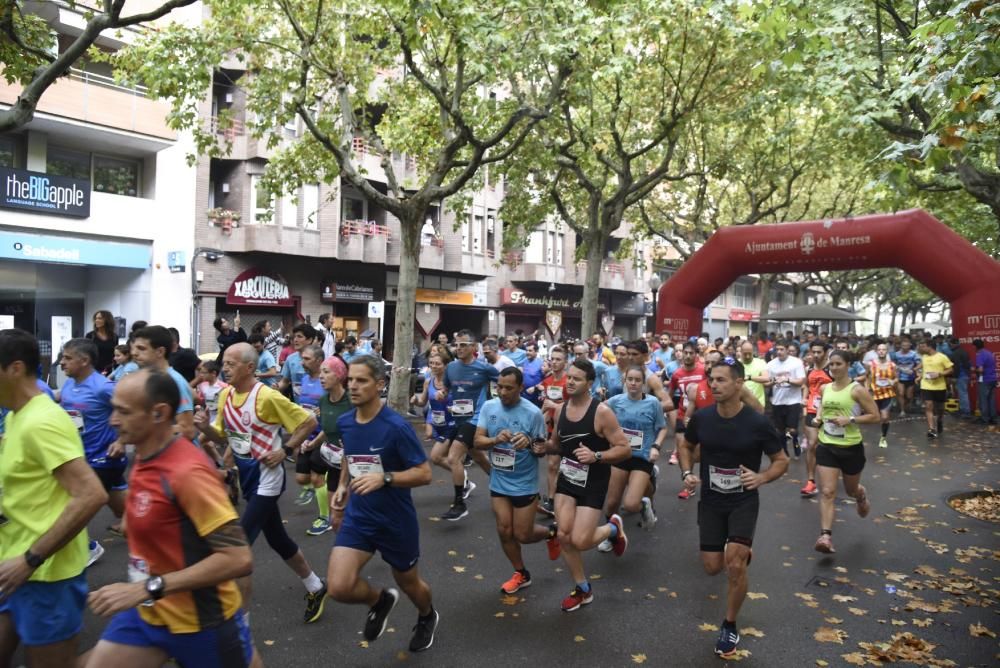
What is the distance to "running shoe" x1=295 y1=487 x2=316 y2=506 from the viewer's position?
27.1 ft

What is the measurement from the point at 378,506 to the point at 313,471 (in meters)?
2.90

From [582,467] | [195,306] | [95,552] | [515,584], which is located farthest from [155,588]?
[195,306]

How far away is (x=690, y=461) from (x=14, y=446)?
419 cm

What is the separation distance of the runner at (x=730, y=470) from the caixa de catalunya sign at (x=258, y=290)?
19.2 meters

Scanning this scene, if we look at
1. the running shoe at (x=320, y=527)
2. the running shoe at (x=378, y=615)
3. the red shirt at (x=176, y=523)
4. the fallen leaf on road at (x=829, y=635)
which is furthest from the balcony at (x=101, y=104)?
the fallen leaf on road at (x=829, y=635)

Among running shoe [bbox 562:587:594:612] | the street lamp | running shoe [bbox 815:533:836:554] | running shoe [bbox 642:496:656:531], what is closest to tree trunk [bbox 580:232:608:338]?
the street lamp

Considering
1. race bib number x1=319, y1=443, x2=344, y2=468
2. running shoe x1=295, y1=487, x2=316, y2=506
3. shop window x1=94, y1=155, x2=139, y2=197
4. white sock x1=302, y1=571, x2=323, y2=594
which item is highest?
shop window x1=94, y1=155, x2=139, y2=197

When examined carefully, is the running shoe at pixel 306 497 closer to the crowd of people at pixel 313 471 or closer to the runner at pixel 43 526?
the crowd of people at pixel 313 471

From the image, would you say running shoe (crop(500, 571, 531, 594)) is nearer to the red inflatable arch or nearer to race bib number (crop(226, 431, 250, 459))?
race bib number (crop(226, 431, 250, 459))

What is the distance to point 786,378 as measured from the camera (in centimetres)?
1112

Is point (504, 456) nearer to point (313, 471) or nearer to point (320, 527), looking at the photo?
point (313, 471)

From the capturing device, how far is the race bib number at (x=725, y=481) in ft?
15.9

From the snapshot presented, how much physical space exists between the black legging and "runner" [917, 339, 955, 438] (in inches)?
567

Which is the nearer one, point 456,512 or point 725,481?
point 725,481
